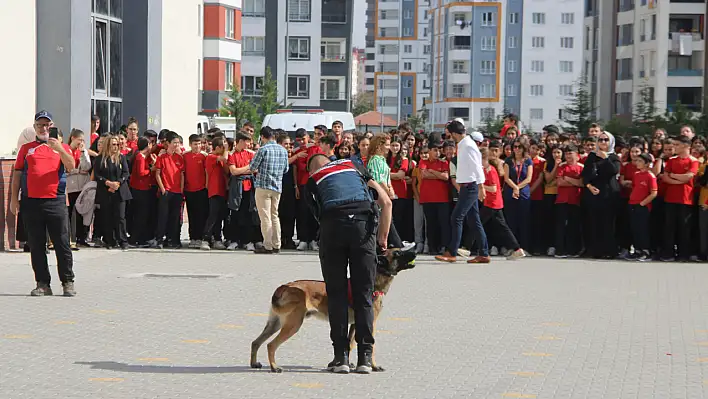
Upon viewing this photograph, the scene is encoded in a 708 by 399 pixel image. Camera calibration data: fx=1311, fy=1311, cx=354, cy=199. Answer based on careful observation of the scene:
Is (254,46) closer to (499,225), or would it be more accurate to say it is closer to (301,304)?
(499,225)

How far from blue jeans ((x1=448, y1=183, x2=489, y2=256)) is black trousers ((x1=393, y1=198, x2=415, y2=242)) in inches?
81.6

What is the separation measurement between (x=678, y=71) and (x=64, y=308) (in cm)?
7959

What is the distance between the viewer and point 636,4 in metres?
92.9

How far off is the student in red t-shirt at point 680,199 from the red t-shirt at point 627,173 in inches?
22.8

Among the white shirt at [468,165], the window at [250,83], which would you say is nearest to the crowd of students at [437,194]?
the white shirt at [468,165]

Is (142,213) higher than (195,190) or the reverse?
the reverse

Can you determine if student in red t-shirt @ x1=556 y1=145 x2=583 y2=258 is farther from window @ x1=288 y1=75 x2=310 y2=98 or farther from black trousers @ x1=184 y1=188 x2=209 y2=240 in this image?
window @ x1=288 y1=75 x2=310 y2=98

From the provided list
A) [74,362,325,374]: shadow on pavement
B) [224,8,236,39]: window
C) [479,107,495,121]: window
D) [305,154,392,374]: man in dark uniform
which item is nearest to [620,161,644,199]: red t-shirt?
[305,154,392,374]: man in dark uniform

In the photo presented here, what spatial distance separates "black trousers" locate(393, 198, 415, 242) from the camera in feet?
71.9

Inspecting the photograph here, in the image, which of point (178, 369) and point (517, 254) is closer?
point (178, 369)

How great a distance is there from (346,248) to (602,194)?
11.9 metres

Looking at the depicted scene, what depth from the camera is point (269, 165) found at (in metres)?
20.6

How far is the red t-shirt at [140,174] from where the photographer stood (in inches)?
849

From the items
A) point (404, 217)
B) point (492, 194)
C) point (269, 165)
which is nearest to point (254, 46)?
point (404, 217)
